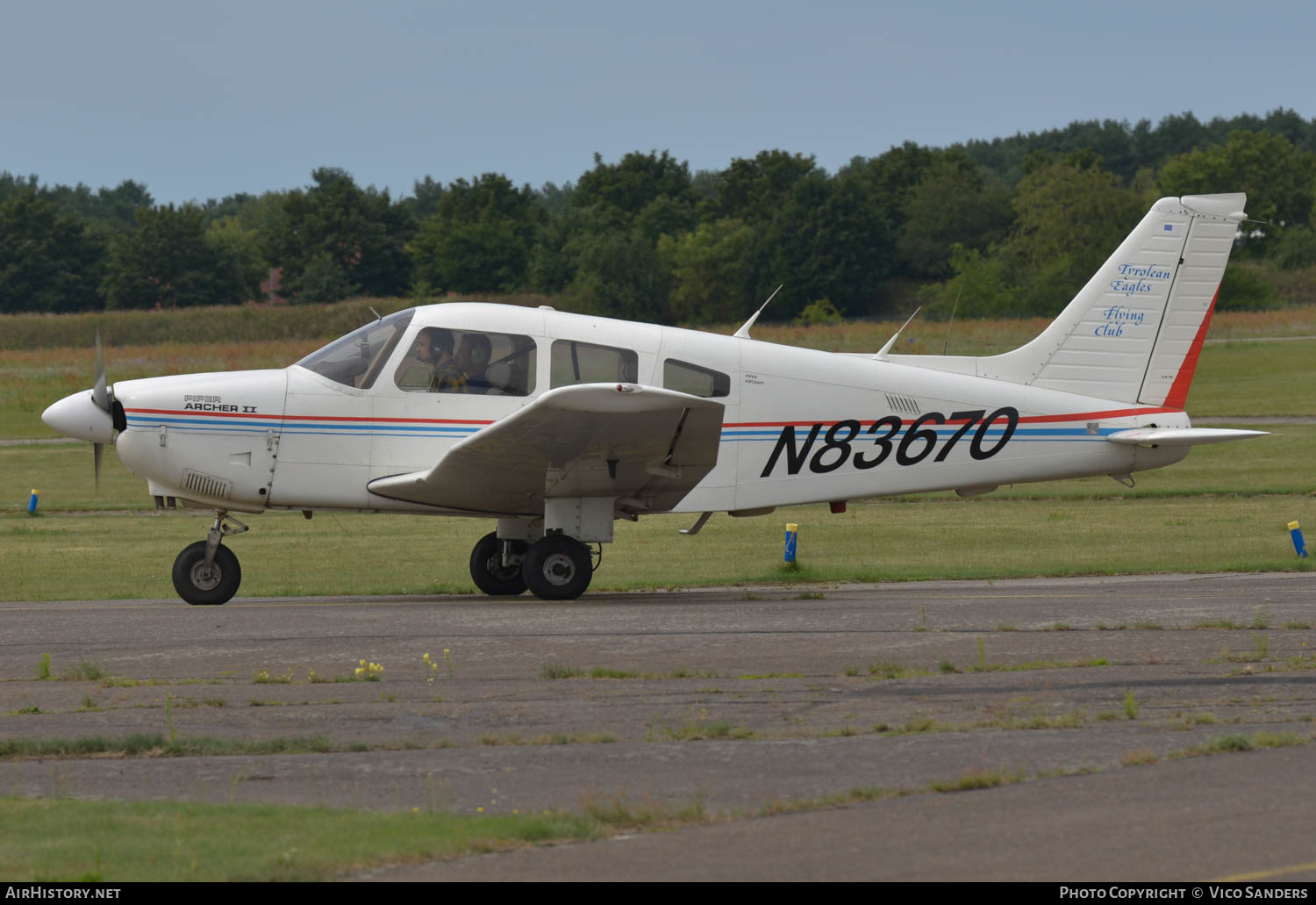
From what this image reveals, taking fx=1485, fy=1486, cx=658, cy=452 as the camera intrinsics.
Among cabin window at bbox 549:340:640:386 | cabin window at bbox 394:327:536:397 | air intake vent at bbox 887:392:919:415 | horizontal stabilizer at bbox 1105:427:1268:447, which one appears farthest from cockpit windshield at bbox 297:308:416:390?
horizontal stabilizer at bbox 1105:427:1268:447

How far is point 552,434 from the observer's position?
12.6 meters

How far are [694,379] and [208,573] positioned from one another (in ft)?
15.9

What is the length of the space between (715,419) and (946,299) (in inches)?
2241

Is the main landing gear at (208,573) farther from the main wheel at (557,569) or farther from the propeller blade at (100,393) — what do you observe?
the main wheel at (557,569)

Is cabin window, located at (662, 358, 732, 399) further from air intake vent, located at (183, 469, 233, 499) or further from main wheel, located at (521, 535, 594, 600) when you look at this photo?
air intake vent, located at (183, 469, 233, 499)

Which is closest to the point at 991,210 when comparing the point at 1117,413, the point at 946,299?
the point at 946,299

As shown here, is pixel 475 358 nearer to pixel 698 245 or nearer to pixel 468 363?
pixel 468 363

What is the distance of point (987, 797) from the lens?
6488 mm

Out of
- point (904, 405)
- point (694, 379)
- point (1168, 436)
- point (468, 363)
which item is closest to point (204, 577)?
point (468, 363)

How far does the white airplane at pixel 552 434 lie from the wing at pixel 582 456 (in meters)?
0.03

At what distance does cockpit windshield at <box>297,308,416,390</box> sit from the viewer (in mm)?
13688

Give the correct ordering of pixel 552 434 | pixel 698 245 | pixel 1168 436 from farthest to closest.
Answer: pixel 698 245 < pixel 1168 436 < pixel 552 434

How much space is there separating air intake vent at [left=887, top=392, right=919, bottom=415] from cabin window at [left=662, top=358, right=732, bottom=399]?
164 centimetres
